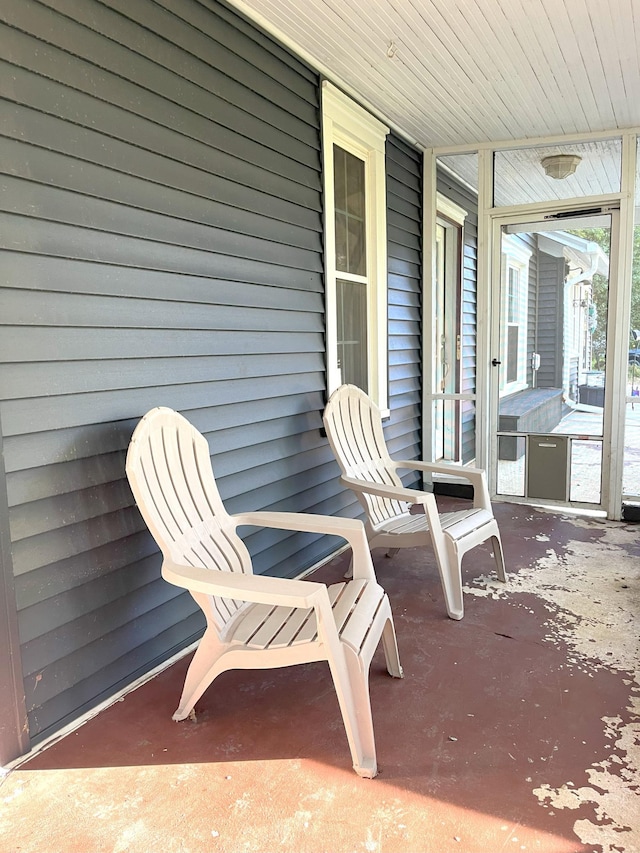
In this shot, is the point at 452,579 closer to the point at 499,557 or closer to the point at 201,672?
the point at 499,557

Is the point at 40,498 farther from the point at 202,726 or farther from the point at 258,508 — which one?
the point at 258,508

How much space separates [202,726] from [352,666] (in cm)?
62

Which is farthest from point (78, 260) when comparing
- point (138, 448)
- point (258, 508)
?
point (258, 508)

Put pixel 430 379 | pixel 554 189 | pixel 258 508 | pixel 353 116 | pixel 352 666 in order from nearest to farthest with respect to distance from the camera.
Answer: pixel 352 666, pixel 258 508, pixel 353 116, pixel 554 189, pixel 430 379

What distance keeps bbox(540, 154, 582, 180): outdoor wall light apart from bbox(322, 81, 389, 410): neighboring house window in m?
1.30

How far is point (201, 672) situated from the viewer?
6.75 ft

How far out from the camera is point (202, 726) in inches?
82.0

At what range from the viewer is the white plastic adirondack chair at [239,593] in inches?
71.8

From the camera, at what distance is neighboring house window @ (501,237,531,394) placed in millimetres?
4754

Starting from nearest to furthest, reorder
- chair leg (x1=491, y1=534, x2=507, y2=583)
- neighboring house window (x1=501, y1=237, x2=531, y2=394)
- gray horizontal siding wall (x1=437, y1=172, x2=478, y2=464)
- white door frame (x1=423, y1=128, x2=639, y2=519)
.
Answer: chair leg (x1=491, y1=534, x2=507, y2=583)
white door frame (x1=423, y1=128, x2=639, y2=519)
neighboring house window (x1=501, y1=237, x2=531, y2=394)
gray horizontal siding wall (x1=437, y1=172, x2=478, y2=464)

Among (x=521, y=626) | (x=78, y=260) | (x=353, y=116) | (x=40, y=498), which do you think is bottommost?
(x=521, y=626)

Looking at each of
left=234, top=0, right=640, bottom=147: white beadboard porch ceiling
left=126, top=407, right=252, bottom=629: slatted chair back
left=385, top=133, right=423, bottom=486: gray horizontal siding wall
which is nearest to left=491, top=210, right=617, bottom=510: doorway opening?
left=385, top=133, right=423, bottom=486: gray horizontal siding wall

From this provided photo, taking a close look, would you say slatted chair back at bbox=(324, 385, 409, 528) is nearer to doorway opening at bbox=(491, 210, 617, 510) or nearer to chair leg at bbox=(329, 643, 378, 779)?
chair leg at bbox=(329, 643, 378, 779)

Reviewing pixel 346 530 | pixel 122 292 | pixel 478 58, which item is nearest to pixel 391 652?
pixel 346 530
